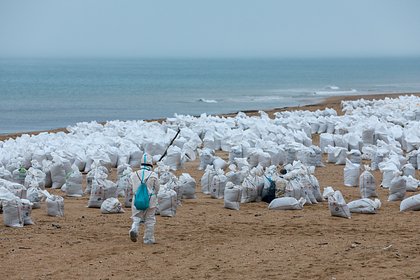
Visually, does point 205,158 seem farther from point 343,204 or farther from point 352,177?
point 343,204

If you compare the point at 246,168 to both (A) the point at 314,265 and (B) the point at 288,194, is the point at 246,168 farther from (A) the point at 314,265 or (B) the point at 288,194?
(A) the point at 314,265

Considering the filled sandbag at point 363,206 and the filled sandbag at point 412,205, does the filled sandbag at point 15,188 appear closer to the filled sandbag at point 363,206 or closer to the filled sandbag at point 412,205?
the filled sandbag at point 363,206

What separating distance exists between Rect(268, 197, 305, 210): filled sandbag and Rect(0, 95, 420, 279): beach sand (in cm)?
13

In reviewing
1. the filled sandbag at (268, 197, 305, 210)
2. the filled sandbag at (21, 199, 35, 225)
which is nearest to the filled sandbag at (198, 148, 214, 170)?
the filled sandbag at (268, 197, 305, 210)

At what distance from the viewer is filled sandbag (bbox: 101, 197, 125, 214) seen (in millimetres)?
11750

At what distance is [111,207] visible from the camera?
38.5 feet

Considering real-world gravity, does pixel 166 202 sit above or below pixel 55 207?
above

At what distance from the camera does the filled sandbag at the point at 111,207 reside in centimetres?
1175

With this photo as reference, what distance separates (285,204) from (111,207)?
7.95 ft

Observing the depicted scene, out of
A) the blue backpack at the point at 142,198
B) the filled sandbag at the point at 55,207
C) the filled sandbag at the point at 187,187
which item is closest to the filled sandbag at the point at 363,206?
the filled sandbag at the point at 187,187

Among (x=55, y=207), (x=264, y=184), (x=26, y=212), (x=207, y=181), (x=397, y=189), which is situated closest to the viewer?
(x=26, y=212)

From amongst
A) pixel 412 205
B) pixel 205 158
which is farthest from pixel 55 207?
pixel 205 158

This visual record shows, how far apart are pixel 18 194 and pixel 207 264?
3.75 m

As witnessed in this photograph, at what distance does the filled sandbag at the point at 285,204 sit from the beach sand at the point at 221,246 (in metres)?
0.13
